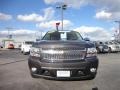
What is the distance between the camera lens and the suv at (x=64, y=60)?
691cm

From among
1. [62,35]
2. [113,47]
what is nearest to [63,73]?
[62,35]

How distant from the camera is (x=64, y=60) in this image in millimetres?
6918

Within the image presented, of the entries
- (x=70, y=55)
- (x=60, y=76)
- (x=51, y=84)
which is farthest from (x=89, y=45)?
(x=51, y=84)

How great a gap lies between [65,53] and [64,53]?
2 cm

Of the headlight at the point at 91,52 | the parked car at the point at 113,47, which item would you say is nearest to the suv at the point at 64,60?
the headlight at the point at 91,52

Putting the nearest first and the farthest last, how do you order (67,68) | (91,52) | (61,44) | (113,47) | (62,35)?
(67,68)
(61,44)
(91,52)
(62,35)
(113,47)

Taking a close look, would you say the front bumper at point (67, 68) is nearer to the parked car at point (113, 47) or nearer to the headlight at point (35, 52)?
the headlight at point (35, 52)

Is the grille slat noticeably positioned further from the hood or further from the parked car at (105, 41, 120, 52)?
the parked car at (105, 41, 120, 52)

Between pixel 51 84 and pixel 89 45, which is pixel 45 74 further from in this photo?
pixel 51 84

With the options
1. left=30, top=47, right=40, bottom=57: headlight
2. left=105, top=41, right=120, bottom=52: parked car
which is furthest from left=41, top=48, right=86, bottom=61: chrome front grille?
left=105, top=41, right=120, bottom=52: parked car

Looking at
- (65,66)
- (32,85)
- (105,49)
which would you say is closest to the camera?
(65,66)

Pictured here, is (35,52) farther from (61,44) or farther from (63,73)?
(63,73)

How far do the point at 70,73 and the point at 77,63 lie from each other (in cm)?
29

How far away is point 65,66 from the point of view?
6.87 m
